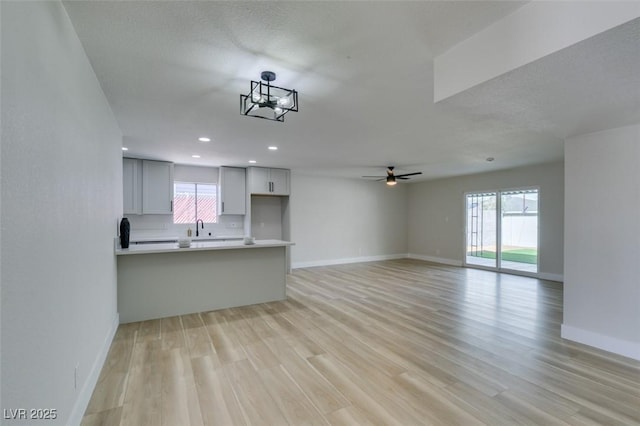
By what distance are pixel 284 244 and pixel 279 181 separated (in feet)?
8.27

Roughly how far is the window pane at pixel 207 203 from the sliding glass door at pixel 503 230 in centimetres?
666

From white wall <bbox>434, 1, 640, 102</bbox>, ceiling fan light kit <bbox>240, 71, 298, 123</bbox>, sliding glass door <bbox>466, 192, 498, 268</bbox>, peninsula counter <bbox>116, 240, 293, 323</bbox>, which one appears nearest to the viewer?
white wall <bbox>434, 1, 640, 102</bbox>

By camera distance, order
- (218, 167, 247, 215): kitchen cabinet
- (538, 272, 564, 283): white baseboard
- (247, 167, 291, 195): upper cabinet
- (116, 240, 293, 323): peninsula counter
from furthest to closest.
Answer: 1. (247, 167, 291, 195): upper cabinet
2. (218, 167, 247, 215): kitchen cabinet
3. (538, 272, 564, 283): white baseboard
4. (116, 240, 293, 323): peninsula counter

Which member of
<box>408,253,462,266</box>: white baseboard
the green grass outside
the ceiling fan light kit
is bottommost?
<box>408,253,462,266</box>: white baseboard

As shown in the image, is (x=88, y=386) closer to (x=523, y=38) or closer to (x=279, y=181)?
(x=523, y=38)

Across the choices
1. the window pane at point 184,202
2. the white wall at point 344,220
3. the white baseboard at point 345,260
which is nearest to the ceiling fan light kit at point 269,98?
the window pane at point 184,202

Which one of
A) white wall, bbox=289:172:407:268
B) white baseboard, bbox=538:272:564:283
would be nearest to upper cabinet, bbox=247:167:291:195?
white wall, bbox=289:172:407:268

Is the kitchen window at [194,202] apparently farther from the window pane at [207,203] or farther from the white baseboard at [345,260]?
the white baseboard at [345,260]

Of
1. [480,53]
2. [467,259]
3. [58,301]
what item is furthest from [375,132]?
[467,259]

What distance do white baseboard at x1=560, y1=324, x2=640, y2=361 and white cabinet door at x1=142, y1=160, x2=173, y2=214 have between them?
6.58 meters

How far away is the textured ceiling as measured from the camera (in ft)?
5.36

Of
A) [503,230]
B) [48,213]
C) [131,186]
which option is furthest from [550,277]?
[131,186]

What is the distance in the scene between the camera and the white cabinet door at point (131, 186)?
5.61 m

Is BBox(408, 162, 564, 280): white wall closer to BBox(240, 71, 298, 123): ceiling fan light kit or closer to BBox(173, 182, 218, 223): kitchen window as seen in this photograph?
BBox(173, 182, 218, 223): kitchen window
